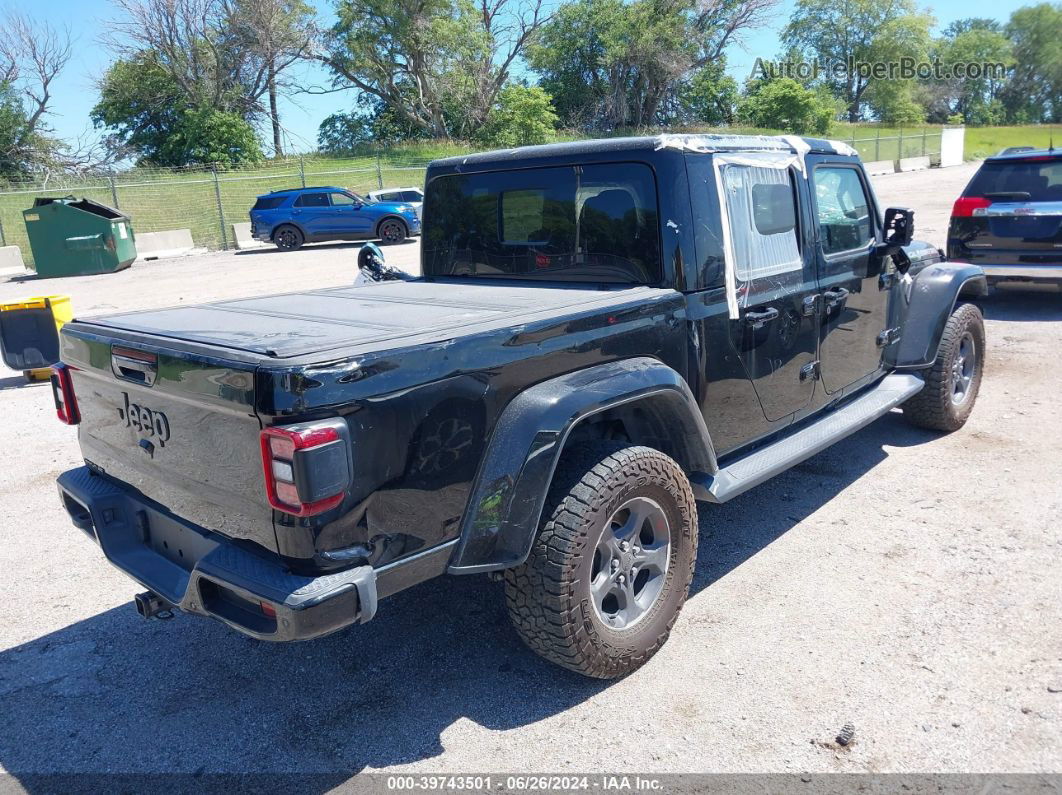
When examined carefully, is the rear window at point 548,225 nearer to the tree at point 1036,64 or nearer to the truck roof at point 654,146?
the truck roof at point 654,146

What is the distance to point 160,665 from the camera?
339cm

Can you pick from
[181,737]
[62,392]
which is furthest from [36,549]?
[181,737]

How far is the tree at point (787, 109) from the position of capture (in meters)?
53.0

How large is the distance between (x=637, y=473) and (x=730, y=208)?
137cm

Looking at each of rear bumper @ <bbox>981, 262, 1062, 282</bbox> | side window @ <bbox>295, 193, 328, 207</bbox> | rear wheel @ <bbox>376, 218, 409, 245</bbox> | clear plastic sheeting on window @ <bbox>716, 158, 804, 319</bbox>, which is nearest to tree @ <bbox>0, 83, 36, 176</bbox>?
side window @ <bbox>295, 193, 328, 207</bbox>

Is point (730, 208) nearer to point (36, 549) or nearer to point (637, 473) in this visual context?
point (637, 473)

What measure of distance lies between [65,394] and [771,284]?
3074 mm

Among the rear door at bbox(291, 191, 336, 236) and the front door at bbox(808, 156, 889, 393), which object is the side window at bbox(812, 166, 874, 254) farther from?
the rear door at bbox(291, 191, 336, 236)

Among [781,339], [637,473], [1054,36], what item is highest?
[1054,36]

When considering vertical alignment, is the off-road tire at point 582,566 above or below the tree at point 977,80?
below

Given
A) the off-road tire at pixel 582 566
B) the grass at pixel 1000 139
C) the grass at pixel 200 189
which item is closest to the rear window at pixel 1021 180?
the off-road tire at pixel 582 566

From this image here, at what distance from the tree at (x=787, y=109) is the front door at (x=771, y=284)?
52545 millimetres

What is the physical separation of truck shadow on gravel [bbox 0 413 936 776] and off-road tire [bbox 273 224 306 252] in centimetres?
1947

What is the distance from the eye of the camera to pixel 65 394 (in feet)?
11.1
